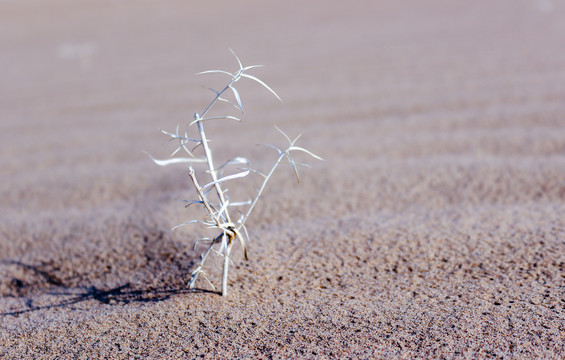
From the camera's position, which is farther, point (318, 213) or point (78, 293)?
point (318, 213)

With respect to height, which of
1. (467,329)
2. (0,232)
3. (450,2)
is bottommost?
(0,232)

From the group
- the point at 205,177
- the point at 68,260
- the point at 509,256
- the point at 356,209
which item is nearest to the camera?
the point at 509,256

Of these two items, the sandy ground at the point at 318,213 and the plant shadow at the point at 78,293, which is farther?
the plant shadow at the point at 78,293

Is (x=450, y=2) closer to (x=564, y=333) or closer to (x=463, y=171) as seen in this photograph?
(x=463, y=171)

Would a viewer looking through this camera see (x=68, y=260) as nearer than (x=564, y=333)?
No

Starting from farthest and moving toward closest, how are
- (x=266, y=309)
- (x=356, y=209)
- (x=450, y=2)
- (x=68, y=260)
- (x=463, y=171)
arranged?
(x=450, y=2), (x=463, y=171), (x=356, y=209), (x=68, y=260), (x=266, y=309)

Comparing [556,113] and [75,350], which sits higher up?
[556,113]

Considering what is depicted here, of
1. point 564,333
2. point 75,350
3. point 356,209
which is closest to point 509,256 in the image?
point 564,333

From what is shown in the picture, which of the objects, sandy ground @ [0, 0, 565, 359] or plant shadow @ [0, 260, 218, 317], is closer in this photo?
sandy ground @ [0, 0, 565, 359]
